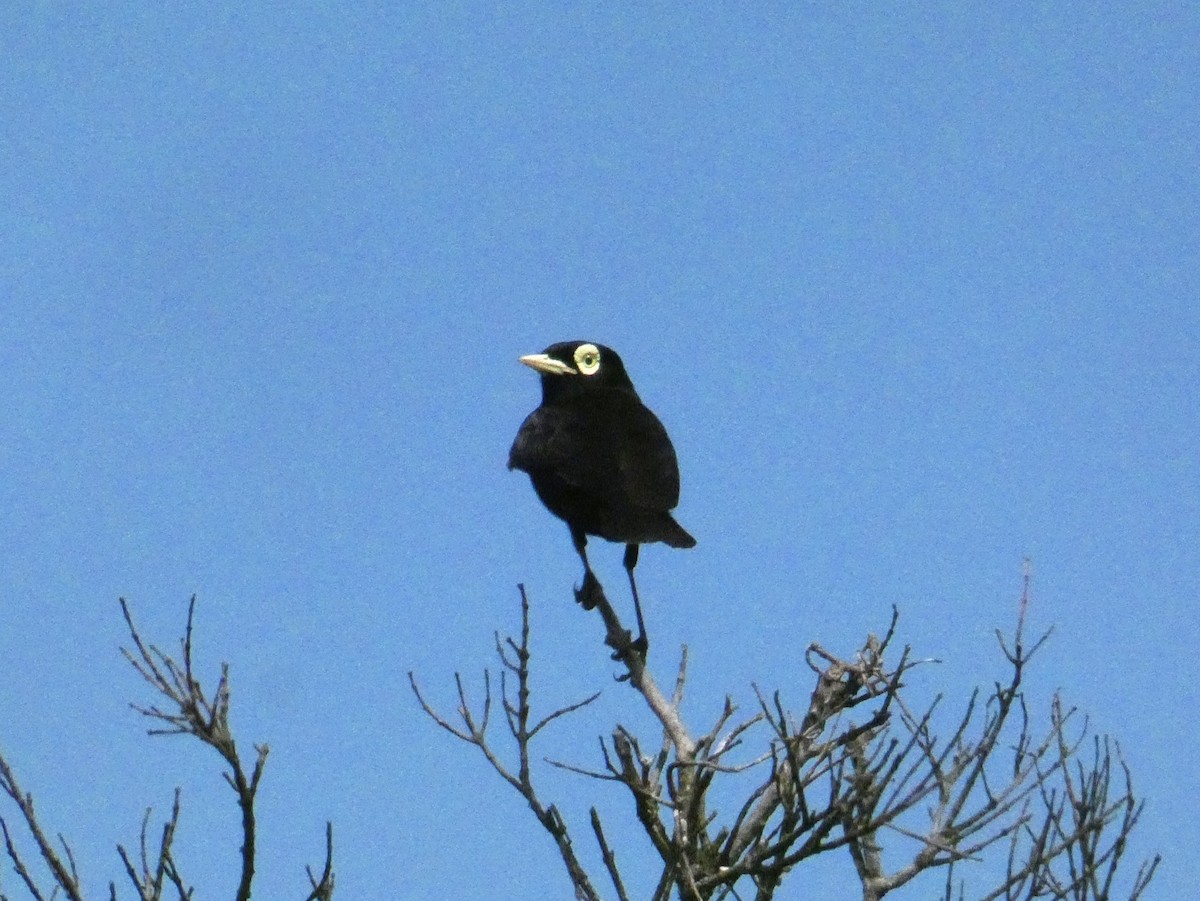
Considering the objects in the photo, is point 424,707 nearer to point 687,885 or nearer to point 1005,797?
point 687,885

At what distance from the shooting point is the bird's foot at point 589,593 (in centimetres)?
634

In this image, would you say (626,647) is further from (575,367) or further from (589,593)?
(575,367)

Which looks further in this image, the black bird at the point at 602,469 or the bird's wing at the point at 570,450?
the bird's wing at the point at 570,450

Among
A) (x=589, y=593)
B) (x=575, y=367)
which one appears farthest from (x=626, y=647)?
(x=575, y=367)

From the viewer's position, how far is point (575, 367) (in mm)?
7504

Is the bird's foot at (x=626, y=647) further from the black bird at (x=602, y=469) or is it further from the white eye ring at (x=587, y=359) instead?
the white eye ring at (x=587, y=359)

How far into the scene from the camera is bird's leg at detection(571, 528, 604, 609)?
6387mm

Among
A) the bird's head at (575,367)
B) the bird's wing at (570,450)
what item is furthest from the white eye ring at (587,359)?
the bird's wing at (570,450)

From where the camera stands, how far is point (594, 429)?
6734 millimetres

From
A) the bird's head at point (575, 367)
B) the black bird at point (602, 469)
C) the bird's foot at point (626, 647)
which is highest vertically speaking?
the bird's head at point (575, 367)

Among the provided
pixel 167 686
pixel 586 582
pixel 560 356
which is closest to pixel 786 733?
pixel 167 686

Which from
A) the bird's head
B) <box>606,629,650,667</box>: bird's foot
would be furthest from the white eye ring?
<box>606,629,650,667</box>: bird's foot

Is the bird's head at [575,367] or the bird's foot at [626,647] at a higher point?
the bird's head at [575,367]

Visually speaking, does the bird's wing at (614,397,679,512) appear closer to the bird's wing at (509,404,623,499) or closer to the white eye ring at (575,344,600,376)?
the bird's wing at (509,404,623,499)
